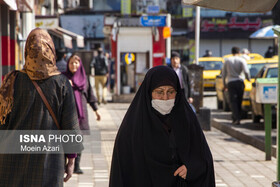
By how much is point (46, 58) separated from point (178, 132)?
1.26 metres

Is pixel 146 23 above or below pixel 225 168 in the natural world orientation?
above

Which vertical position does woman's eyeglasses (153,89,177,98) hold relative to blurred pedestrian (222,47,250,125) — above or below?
above

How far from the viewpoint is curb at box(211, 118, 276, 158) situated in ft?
39.1

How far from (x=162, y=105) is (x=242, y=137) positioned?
30.4 ft

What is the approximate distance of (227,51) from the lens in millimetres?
51281

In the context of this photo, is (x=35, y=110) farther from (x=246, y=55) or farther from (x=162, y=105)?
(x=246, y=55)

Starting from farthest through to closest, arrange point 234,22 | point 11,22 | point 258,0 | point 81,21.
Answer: point 81,21, point 234,22, point 11,22, point 258,0

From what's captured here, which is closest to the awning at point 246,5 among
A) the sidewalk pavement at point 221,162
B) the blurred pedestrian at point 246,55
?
the sidewalk pavement at point 221,162

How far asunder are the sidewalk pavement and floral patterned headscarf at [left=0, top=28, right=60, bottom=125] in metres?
3.55

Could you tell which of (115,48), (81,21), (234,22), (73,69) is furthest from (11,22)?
(81,21)

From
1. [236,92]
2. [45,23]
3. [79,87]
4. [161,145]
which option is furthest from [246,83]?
[161,145]

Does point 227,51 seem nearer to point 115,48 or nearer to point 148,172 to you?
point 115,48

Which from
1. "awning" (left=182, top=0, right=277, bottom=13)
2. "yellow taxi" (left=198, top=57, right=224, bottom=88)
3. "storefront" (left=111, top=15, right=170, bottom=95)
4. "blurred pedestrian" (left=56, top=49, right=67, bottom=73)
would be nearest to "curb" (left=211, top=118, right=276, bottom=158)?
"blurred pedestrian" (left=56, top=49, right=67, bottom=73)

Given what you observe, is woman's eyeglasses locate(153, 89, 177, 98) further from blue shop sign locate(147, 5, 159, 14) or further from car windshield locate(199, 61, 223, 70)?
car windshield locate(199, 61, 223, 70)
